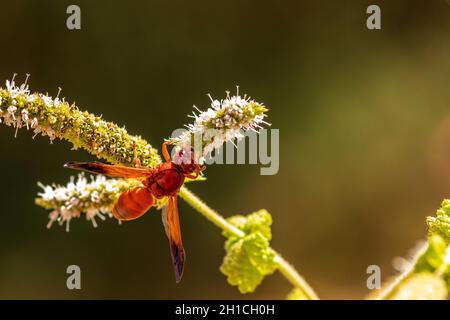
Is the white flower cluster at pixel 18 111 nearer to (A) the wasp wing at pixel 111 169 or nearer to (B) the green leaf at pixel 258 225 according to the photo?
(A) the wasp wing at pixel 111 169

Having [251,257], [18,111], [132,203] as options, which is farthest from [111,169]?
[251,257]

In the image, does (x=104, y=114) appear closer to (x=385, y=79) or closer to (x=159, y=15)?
(x=159, y=15)

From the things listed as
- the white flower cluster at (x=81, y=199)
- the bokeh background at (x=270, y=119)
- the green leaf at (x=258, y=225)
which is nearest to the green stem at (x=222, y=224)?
the green leaf at (x=258, y=225)

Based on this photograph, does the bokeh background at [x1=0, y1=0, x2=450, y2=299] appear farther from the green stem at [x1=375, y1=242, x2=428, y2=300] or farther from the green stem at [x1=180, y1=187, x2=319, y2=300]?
the green stem at [x1=375, y1=242, x2=428, y2=300]

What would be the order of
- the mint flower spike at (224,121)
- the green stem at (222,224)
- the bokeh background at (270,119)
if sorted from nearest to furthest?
the mint flower spike at (224,121) < the green stem at (222,224) < the bokeh background at (270,119)

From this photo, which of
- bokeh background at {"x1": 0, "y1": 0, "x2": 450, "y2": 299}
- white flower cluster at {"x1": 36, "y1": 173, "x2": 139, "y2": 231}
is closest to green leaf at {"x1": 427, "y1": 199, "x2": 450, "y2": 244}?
white flower cluster at {"x1": 36, "y1": 173, "x2": 139, "y2": 231}

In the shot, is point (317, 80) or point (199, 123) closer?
point (199, 123)
